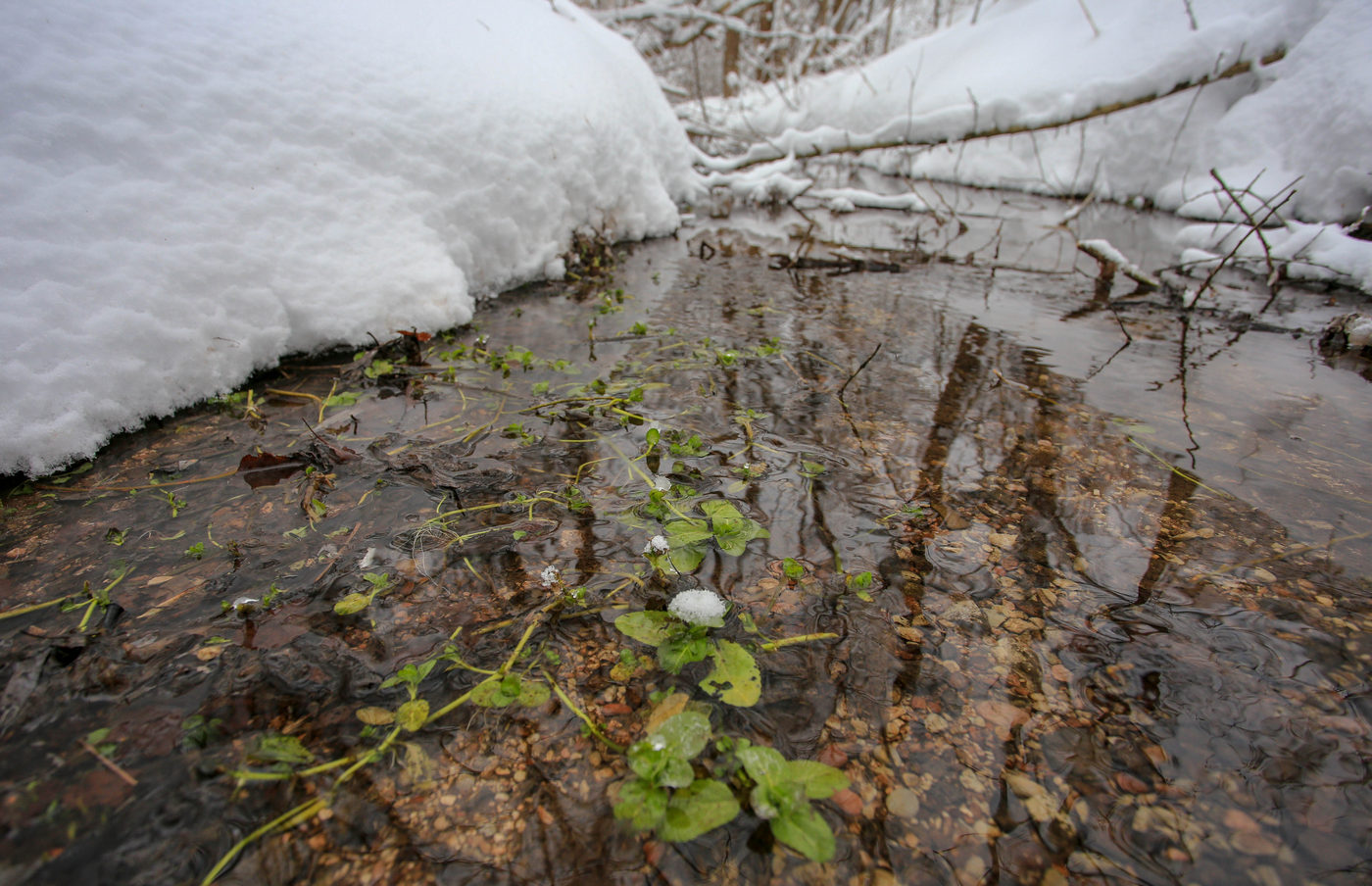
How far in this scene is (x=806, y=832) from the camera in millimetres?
792

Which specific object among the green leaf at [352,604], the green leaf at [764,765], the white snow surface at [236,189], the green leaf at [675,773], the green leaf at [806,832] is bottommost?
the green leaf at [806,832]

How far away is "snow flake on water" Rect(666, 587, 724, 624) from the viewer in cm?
112

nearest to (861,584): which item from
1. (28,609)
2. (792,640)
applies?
(792,640)

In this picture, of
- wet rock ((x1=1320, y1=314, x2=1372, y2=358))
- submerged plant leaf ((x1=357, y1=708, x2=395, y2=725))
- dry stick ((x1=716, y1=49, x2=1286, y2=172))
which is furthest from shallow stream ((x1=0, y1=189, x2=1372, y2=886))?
dry stick ((x1=716, y1=49, x2=1286, y2=172))

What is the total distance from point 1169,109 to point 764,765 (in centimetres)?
837

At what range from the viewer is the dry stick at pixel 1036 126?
180 inches

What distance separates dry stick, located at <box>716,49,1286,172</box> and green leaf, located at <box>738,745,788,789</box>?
18.2ft

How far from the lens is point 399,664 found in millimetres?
1052

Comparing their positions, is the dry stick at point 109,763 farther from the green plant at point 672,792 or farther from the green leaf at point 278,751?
the green plant at point 672,792

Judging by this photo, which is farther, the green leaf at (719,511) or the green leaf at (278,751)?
the green leaf at (719,511)

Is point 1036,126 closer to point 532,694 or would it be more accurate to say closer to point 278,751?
point 532,694

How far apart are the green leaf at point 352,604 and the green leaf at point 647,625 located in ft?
1.73

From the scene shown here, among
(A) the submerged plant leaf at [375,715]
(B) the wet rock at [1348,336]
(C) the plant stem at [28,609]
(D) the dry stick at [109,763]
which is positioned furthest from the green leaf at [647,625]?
(B) the wet rock at [1348,336]

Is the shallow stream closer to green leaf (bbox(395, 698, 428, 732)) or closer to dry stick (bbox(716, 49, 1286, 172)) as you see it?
green leaf (bbox(395, 698, 428, 732))
